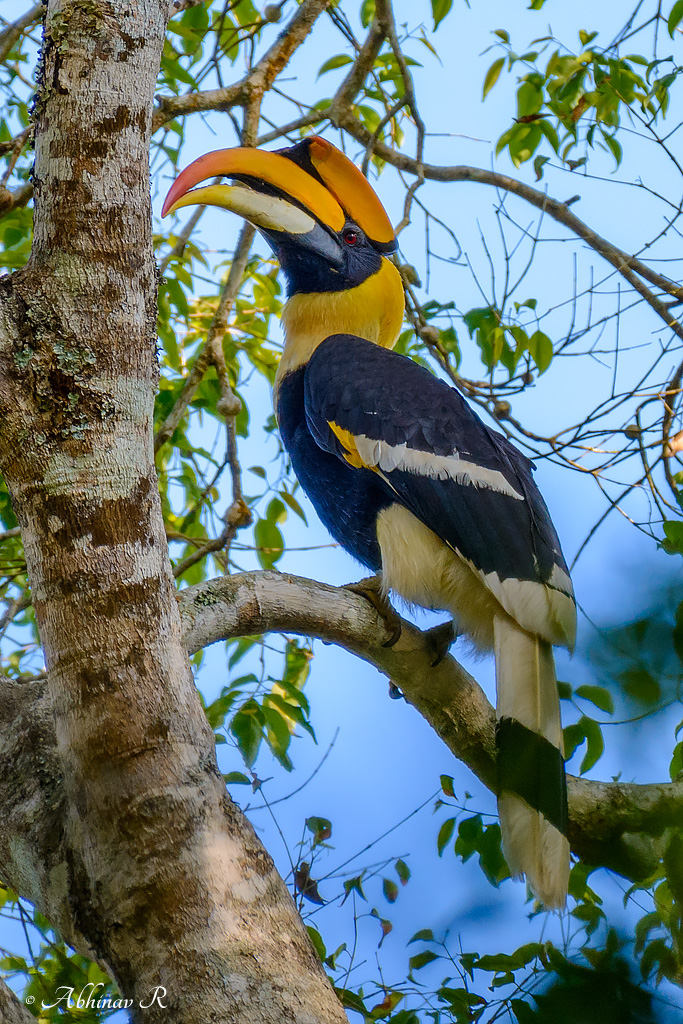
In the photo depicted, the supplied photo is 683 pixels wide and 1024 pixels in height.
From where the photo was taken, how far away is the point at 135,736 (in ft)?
3.87

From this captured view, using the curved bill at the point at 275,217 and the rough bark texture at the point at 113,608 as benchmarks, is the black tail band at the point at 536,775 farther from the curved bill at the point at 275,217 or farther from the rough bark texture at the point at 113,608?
the curved bill at the point at 275,217

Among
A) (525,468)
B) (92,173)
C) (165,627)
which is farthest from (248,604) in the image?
(525,468)

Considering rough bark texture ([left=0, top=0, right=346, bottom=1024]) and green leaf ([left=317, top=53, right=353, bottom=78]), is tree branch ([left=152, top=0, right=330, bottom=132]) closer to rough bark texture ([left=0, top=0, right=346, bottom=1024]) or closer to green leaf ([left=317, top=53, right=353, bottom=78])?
green leaf ([left=317, top=53, right=353, bottom=78])

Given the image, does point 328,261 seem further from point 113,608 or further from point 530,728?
point 530,728

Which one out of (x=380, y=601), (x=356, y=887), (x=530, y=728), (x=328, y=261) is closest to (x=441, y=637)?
(x=380, y=601)

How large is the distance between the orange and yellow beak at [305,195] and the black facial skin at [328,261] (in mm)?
15

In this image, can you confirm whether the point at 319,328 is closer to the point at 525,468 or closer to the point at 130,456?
the point at 525,468

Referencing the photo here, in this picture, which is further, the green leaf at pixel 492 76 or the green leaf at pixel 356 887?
the green leaf at pixel 492 76

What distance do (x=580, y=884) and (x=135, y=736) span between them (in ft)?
2.06

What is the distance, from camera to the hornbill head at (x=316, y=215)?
243cm

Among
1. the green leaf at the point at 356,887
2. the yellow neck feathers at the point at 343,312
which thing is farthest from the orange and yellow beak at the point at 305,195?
the green leaf at the point at 356,887

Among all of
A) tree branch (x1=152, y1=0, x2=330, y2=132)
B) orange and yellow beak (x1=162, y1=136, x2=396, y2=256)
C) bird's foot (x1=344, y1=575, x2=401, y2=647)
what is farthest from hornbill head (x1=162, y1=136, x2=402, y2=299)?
bird's foot (x1=344, y1=575, x2=401, y2=647)

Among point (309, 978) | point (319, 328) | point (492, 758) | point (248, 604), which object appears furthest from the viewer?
point (319, 328)

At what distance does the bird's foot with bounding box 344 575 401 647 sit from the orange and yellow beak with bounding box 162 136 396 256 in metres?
1.01
